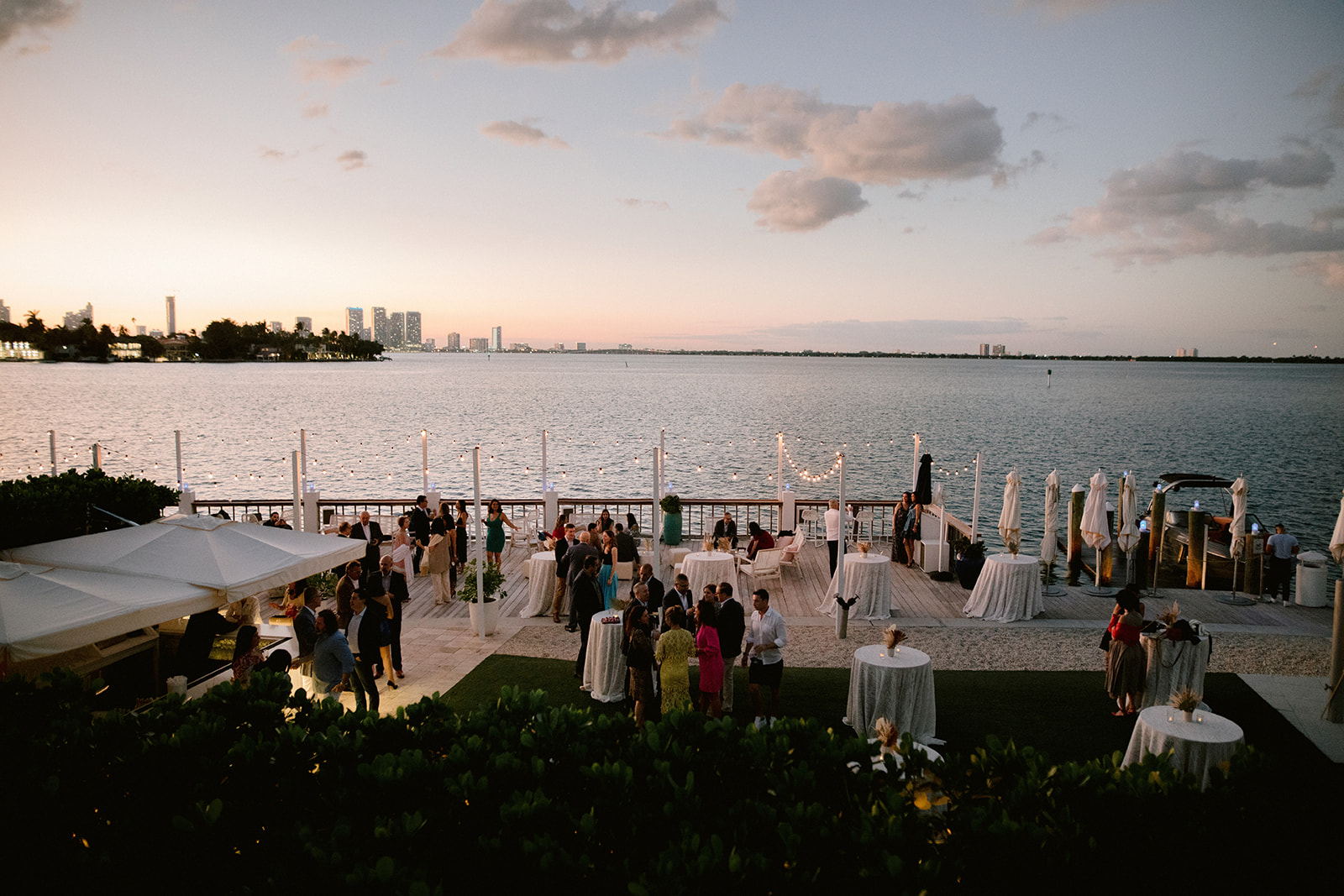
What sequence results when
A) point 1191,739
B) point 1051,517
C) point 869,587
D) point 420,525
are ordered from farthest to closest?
point 1051,517 → point 420,525 → point 869,587 → point 1191,739

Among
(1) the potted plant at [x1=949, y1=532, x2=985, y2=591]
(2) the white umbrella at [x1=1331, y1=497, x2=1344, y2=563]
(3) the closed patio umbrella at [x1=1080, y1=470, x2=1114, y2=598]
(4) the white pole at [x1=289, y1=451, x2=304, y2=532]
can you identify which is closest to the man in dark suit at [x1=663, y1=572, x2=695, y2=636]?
(1) the potted plant at [x1=949, y1=532, x2=985, y2=591]

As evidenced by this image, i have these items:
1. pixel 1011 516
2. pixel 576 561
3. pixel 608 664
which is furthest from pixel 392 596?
pixel 1011 516

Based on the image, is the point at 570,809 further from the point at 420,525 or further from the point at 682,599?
the point at 420,525

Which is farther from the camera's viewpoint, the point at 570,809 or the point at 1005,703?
the point at 1005,703

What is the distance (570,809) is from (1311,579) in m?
15.7

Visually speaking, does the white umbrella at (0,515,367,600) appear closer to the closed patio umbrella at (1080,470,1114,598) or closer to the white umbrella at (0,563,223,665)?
the white umbrella at (0,563,223,665)

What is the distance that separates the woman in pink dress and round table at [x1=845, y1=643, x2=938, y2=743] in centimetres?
153

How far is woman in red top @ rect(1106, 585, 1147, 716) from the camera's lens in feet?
27.2

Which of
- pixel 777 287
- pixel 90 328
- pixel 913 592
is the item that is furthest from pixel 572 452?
pixel 90 328

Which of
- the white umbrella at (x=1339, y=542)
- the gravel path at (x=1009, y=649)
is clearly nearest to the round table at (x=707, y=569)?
the gravel path at (x=1009, y=649)

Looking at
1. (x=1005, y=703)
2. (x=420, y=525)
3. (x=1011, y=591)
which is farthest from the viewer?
(x=420, y=525)

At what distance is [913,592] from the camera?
45.6 feet

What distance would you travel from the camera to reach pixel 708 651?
305 inches

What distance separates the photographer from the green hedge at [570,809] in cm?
267
